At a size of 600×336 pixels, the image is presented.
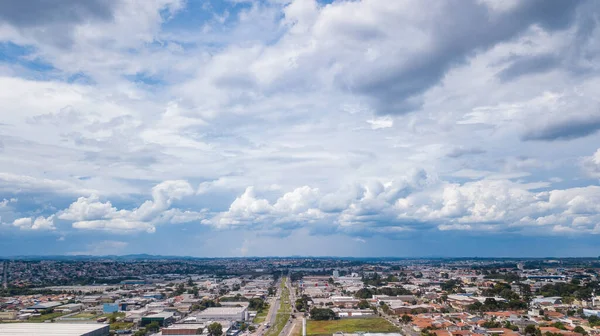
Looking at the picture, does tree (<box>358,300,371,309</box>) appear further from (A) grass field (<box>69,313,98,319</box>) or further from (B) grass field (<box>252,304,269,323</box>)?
(A) grass field (<box>69,313,98,319</box>)

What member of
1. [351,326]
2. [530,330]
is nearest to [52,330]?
[351,326]

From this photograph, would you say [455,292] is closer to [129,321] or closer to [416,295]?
[416,295]

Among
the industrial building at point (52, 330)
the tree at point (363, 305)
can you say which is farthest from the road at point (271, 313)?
the industrial building at point (52, 330)

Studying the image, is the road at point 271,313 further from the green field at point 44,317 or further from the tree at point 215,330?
the green field at point 44,317

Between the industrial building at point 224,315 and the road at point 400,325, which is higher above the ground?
the industrial building at point 224,315

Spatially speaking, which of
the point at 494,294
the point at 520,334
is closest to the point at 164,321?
the point at 520,334
